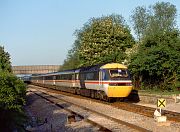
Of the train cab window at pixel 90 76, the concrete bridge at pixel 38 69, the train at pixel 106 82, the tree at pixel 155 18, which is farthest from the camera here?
the concrete bridge at pixel 38 69

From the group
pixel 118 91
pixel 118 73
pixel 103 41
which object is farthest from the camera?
pixel 103 41

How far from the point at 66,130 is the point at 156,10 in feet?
251

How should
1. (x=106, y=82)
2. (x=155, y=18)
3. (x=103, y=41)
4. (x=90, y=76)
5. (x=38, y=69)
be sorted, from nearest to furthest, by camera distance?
1. (x=106, y=82)
2. (x=90, y=76)
3. (x=103, y=41)
4. (x=155, y=18)
5. (x=38, y=69)

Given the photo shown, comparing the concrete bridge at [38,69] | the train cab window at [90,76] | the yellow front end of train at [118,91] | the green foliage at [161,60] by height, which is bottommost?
the yellow front end of train at [118,91]

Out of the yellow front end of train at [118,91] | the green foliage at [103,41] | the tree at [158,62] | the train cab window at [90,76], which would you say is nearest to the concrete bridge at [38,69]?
the green foliage at [103,41]

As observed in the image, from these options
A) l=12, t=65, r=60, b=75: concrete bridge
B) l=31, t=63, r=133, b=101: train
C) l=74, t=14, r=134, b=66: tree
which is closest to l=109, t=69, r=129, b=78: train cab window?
l=31, t=63, r=133, b=101: train

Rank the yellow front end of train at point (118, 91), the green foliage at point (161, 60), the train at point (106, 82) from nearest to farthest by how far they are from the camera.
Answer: the yellow front end of train at point (118, 91) → the train at point (106, 82) → the green foliage at point (161, 60)

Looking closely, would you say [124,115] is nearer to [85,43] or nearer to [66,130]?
[66,130]

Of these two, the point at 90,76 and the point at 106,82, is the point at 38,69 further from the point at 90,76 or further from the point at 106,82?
the point at 106,82

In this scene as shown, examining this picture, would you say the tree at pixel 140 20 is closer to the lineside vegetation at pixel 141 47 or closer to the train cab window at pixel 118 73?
the lineside vegetation at pixel 141 47

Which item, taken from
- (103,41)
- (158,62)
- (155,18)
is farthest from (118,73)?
(155,18)

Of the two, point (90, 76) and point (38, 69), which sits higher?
point (38, 69)

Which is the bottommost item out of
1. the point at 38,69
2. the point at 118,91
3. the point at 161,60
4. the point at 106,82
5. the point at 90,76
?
the point at 118,91

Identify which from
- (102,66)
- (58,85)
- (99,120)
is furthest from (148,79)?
(99,120)
